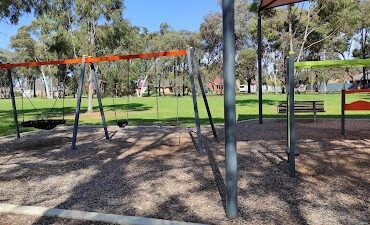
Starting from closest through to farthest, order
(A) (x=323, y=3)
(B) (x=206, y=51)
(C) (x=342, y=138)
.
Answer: (C) (x=342, y=138), (A) (x=323, y=3), (B) (x=206, y=51)

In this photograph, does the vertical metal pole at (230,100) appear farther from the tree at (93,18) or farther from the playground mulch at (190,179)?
the tree at (93,18)

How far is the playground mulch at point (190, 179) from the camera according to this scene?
3.94 m

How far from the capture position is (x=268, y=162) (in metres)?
6.20

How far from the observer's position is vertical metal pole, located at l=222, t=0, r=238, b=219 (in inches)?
141

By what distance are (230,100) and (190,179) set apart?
6.36 ft

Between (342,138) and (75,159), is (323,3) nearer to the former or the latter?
(342,138)

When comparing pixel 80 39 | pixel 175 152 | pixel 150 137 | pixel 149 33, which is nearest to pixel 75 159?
pixel 175 152

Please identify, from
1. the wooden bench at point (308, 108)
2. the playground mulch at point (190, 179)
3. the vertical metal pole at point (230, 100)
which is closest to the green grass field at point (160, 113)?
the wooden bench at point (308, 108)

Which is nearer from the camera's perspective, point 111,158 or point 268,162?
point 268,162

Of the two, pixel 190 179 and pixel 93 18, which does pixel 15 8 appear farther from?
pixel 190 179

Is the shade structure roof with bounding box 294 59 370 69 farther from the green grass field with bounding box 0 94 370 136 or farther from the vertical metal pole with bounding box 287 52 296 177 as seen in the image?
the green grass field with bounding box 0 94 370 136

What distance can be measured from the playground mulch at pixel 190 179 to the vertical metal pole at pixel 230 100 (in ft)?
0.81

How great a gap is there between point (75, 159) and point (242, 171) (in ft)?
11.3

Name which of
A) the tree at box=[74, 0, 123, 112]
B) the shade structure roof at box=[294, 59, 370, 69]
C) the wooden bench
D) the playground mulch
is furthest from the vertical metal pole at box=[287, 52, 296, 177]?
the tree at box=[74, 0, 123, 112]
